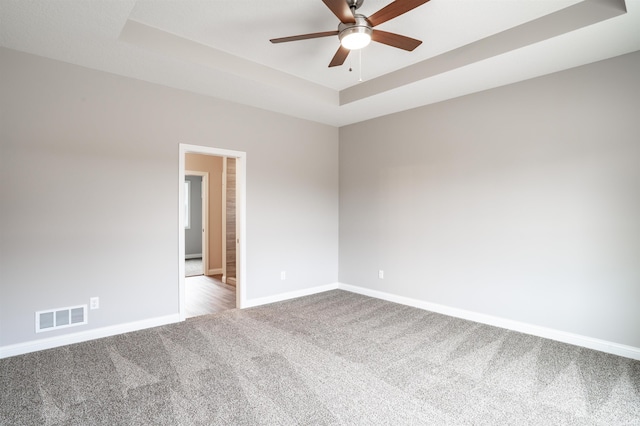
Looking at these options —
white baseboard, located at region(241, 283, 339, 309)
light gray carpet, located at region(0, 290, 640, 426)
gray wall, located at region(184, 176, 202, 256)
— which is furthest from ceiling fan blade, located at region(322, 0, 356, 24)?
gray wall, located at region(184, 176, 202, 256)

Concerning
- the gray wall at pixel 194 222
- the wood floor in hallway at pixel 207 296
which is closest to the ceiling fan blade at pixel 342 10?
the wood floor in hallway at pixel 207 296

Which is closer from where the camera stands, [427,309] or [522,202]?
[522,202]

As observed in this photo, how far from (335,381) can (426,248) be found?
8.07ft

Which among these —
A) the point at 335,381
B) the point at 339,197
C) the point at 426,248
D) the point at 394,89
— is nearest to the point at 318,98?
the point at 394,89

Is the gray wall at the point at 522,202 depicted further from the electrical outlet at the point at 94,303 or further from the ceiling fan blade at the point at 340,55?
the electrical outlet at the point at 94,303

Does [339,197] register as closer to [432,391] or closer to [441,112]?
[441,112]

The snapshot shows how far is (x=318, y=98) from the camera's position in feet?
14.1

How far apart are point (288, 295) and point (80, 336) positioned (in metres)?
2.53

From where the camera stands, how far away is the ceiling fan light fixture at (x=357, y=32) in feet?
7.89

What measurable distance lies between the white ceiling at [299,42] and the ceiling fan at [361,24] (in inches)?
12.9

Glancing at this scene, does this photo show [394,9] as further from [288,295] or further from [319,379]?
[288,295]

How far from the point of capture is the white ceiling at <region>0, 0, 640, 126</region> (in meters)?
2.57

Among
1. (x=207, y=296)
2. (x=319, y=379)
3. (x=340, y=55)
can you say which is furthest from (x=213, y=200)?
(x=319, y=379)

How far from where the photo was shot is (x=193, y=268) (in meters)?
7.70
